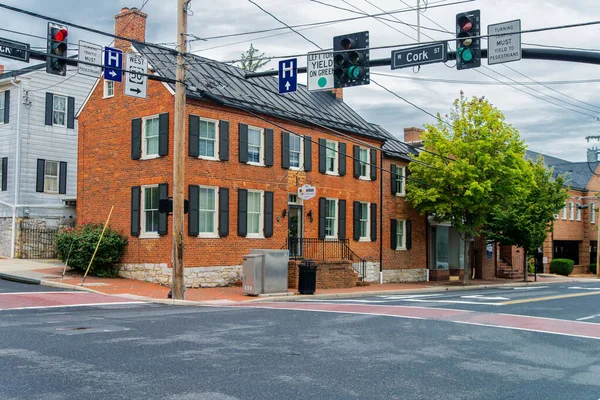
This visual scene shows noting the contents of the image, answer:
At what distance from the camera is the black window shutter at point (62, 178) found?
31703 millimetres

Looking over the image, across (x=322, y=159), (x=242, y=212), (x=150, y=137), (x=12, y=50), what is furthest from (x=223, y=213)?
(x=12, y=50)

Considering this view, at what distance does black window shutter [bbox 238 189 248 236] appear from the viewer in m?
25.0

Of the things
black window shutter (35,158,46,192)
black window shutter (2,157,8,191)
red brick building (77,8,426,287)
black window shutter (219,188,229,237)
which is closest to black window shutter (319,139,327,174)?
red brick building (77,8,426,287)

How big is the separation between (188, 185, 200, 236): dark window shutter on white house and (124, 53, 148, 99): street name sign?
484 centimetres

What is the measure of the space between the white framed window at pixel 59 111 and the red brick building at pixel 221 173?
4792mm

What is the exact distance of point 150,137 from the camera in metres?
24.3

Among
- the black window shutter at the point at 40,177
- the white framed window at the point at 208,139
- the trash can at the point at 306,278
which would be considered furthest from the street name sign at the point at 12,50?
the black window shutter at the point at 40,177

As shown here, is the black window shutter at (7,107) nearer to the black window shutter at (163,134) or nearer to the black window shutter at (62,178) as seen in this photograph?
the black window shutter at (62,178)

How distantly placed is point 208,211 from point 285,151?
504 cm

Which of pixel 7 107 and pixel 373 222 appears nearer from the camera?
pixel 7 107

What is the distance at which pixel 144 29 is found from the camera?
26391mm

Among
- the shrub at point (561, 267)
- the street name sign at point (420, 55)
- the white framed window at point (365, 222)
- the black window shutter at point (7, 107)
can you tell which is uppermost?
the black window shutter at point (7, 107)

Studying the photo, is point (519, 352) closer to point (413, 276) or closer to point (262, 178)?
point (262, 178)

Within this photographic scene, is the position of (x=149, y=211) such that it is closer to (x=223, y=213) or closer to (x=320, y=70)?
(x=223, y=213)
